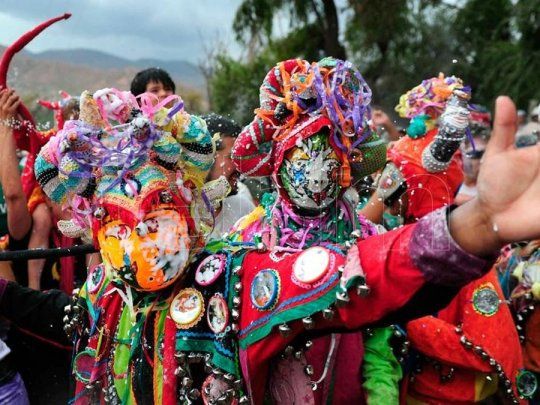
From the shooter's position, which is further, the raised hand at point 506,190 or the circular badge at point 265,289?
the circular badge at point 265,289

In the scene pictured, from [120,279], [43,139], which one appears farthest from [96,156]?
[43,139]

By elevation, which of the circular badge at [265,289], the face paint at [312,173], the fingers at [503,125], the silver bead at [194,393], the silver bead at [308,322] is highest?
the fingers at [503,125]

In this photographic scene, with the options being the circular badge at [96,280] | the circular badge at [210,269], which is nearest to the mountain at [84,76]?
the circular badge at [96,280]

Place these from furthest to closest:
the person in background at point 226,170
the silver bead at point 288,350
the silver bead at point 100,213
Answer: the person in background at point 226,170 → the silver bead at point 100,213 → the silver bead at point 288,350

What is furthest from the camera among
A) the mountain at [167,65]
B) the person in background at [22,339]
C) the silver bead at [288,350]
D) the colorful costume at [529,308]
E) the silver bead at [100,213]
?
the mountain at [167,65]

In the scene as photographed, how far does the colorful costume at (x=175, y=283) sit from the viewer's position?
156 centimetres

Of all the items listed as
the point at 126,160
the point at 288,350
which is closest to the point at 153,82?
the point at 126,160

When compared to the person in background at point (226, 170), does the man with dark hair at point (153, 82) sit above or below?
above

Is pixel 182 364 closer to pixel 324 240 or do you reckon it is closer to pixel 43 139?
pixel 324 240

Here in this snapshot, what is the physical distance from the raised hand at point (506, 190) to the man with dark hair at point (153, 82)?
2.91 metres

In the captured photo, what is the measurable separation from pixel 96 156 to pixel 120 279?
342 mm

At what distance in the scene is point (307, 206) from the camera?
2.41 m

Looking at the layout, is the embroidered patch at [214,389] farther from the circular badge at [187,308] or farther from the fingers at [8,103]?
the fingers at [8,103]

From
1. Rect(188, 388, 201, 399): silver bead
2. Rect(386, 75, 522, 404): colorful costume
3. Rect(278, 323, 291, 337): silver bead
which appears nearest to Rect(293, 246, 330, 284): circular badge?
Rect(278, 323, 291, 337): silver bead
